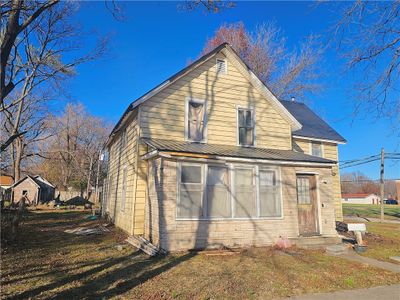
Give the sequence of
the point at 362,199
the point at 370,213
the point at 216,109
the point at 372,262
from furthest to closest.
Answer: the point at 362,199 < the point at 370,213 < the point at 216,109 < the point at 372,262

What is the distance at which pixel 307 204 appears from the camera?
38.7 feet

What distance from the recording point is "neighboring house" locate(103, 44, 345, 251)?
941cm

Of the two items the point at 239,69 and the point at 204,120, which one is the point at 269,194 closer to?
the point at 204,120

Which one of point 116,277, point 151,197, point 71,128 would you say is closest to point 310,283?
point 116,277

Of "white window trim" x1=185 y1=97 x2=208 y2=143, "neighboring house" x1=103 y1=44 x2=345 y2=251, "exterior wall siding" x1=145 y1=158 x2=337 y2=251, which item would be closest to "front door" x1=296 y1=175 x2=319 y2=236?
"neighboring house" x1=103 y1=44 x2=345 y2=251

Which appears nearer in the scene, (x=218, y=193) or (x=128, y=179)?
(x=218, y=193)

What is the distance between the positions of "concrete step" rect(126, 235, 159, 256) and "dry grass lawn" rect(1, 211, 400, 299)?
239mm

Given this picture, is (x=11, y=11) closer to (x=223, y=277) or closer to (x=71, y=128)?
(x=223, y=277)

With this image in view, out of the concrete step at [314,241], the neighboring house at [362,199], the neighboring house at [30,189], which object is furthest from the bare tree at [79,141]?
the neighboring house at [362,199]

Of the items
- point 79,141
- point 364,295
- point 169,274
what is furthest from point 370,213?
point 79,141

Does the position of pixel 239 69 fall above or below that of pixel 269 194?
above

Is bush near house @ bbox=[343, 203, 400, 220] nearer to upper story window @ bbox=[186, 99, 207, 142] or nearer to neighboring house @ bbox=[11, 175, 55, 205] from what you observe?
upper story window @ bbox=[186, 99, 207, 142]

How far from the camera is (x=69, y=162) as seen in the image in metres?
46.0

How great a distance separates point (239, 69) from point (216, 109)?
7.84 feet
